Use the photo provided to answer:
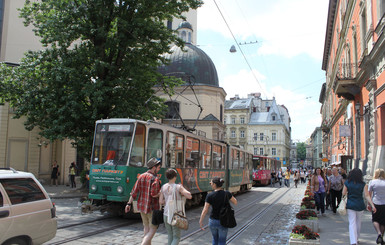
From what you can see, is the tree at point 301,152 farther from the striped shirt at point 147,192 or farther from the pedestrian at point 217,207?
the pedestrian at point 217,207

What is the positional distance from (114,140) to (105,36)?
27.6ft

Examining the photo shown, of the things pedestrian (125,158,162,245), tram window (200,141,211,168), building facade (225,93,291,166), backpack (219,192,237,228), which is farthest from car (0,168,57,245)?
building facade (225,93,291,166)

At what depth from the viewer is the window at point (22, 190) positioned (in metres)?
5.33

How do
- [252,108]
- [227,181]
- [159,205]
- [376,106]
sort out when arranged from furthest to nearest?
[252,108] → [227,181] → [376,106] → [159,205]

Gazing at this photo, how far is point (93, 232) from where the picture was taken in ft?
27.5

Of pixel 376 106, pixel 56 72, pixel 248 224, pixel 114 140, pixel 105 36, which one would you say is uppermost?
pixel 105 36

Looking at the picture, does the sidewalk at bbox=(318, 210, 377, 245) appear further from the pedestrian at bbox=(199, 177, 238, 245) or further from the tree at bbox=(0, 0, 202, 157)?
the tree at bbox=(0, 0, 202, 157)

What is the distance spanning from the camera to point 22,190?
556cm

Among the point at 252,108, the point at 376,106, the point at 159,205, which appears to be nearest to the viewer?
the point at 159,205

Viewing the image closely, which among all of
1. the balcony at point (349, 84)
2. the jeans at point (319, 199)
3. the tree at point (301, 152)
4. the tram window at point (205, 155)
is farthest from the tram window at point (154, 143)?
the tree at point (301, 152)

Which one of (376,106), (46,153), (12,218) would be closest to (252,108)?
(46,153)

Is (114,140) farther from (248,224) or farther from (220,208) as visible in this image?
(220,208)

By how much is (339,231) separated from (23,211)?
795cm

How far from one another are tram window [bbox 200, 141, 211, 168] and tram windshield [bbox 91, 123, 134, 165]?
4.75m
